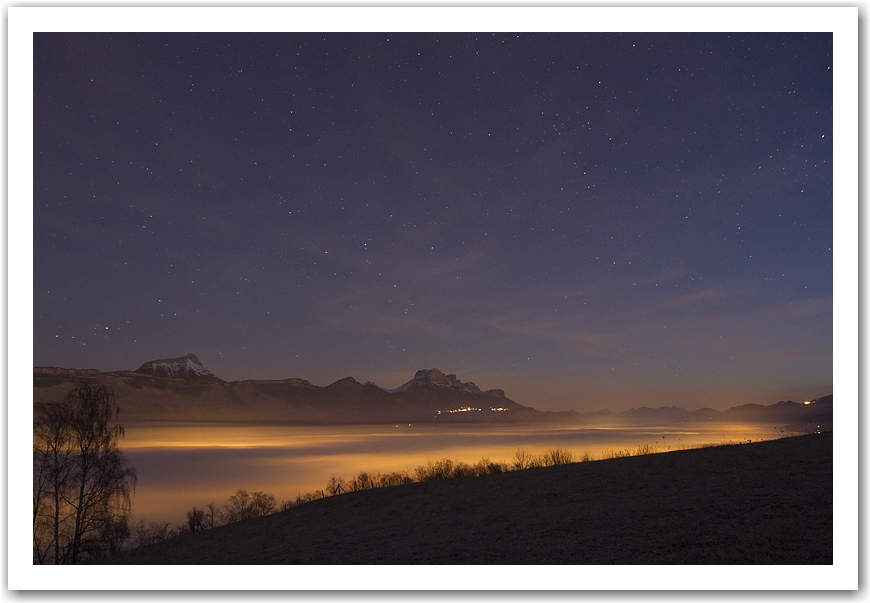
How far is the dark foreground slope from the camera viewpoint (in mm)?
8391

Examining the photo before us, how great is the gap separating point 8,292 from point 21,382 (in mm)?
1237

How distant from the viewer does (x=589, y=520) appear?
35.3ft

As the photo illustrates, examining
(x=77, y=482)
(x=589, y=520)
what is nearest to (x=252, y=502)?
(x=77, y=482)

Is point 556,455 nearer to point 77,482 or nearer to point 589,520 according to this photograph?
point 589,520

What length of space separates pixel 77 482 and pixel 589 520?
1746 centimetres

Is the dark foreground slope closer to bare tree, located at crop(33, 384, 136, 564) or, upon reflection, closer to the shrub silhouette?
bare tree, located at crop(33, 384, 136, 564)

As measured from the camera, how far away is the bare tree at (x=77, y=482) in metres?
16.5

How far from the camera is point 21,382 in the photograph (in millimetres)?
6637

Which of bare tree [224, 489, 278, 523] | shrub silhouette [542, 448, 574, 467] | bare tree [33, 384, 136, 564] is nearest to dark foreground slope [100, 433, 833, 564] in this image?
bare tree [33, 384, 136, 564]

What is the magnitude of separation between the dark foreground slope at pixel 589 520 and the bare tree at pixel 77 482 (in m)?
1.94

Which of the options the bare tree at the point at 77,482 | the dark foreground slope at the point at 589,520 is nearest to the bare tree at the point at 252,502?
the dark foreground slope at the point at 589,520
